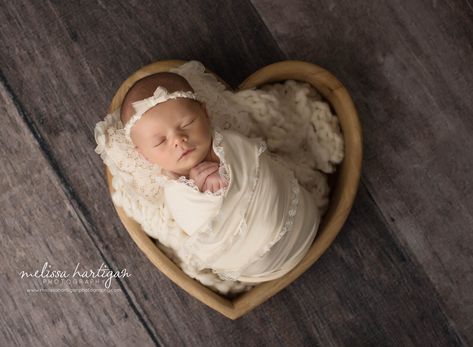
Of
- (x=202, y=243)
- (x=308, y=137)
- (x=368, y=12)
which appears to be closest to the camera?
(x=202, y=243)

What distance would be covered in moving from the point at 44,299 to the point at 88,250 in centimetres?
17

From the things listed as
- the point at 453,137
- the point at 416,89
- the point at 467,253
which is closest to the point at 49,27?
the point at 416,89

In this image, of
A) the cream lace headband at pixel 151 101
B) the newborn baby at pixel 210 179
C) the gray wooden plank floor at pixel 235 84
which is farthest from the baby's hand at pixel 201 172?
the gray wooden plank floor at pixel 235 84

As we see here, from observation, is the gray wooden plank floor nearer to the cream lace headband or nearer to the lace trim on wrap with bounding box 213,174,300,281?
the lace trim on wrap with bounding box 213,174,300,281

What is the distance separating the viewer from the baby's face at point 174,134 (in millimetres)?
931

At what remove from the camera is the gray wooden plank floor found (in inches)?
49.3

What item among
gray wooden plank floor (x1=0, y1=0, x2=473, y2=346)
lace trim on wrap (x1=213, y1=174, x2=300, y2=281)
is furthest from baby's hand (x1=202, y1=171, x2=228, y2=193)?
gray wooden plank floor (x1=0, y1=0, x2=473, y2=346)

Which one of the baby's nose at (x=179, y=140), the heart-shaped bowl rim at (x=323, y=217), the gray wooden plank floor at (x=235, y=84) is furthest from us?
the gray wooden plank floor at (x=235, y=84)

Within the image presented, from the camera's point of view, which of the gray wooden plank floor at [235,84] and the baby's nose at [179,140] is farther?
the gray wooden plank floor at [235,84]

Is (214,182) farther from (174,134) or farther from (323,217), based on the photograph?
(323,217)

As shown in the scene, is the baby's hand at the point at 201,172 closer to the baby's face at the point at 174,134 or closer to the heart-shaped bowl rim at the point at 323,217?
the baby's face at the point at 174,134

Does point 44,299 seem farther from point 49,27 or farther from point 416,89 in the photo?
point 416,89

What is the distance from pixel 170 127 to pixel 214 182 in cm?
13

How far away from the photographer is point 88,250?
1290mm
